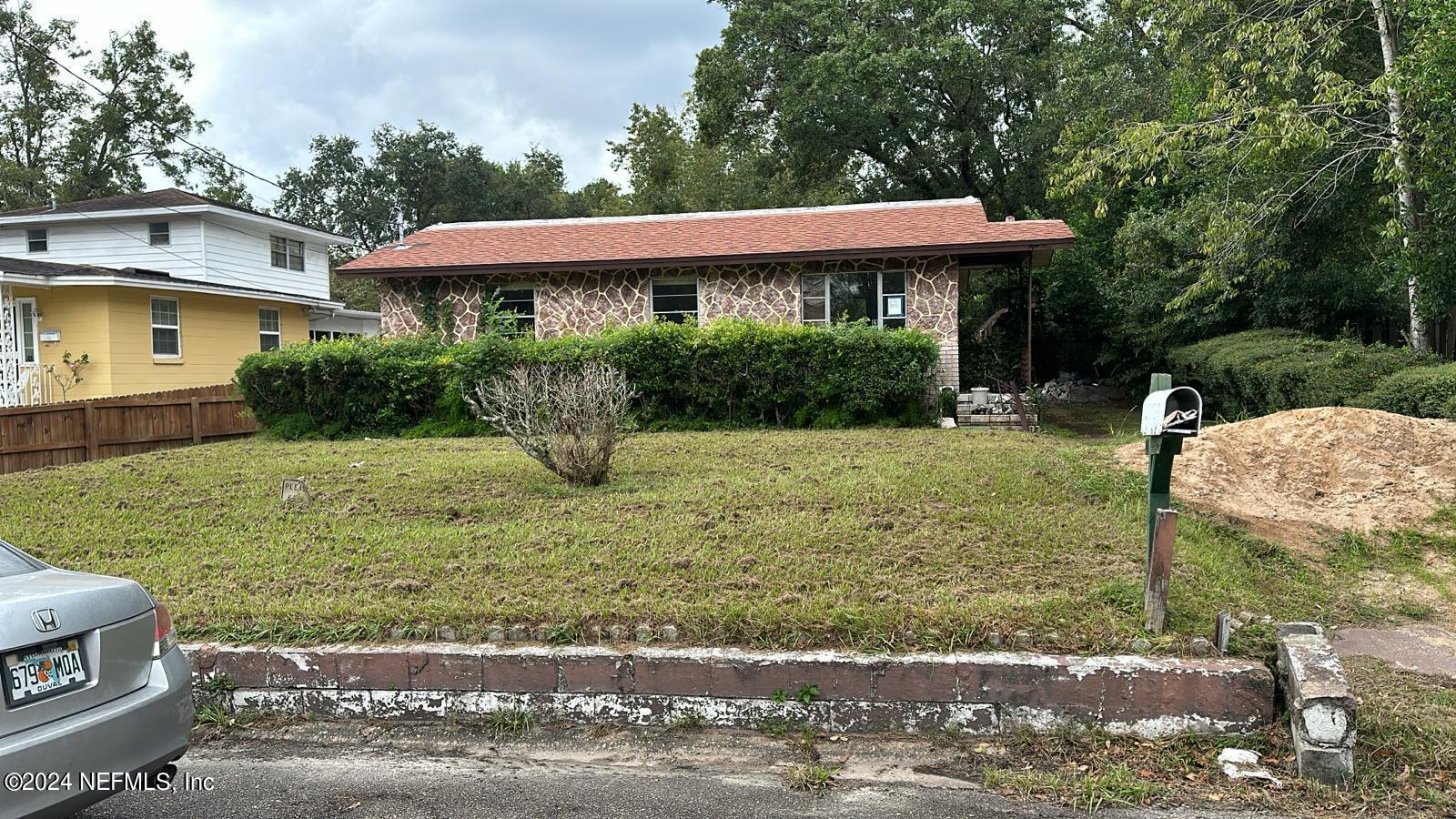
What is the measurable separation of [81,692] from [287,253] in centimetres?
2462

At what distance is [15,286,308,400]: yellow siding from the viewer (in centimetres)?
1822

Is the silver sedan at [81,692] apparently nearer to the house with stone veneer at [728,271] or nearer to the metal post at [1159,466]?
the metal post at [1159,466]

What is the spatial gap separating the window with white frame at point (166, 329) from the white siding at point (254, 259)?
2.29 meters

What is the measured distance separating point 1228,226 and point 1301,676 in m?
11.4

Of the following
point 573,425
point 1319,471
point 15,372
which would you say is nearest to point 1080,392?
point 1319,471

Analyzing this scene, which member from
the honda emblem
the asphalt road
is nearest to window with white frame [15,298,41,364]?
the asphalt road

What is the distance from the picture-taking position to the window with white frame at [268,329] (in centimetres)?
2312

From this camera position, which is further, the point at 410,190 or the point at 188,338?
the point at 410,190

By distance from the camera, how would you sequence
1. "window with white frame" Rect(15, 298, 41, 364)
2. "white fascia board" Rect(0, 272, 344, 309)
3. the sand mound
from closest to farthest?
1. the sand mound
2. "white fascia board" Rect(0, 272, 344, 309)
3. "window with white frame" Rect(15, 298, 41, 364)

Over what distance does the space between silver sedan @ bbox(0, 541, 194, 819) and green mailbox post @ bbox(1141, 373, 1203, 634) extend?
4196 mm

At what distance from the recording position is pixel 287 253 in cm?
2500

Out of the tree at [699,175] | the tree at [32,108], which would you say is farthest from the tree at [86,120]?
the tree at [699,175]

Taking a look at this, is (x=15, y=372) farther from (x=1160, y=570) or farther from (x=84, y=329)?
(x=1160, y=570)

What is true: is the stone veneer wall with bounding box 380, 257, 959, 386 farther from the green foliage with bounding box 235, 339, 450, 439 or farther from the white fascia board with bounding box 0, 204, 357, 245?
the white fascia board with bounding box 0, 204, 357, 245
